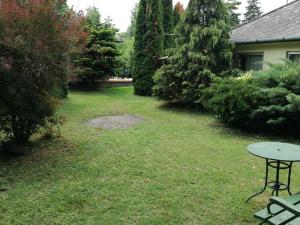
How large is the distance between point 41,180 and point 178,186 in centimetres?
207

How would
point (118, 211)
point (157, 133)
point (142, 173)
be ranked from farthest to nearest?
point (157, 133)
point (142, 173)
point (118, 211)

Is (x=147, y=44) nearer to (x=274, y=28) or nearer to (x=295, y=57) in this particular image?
(x=274, y=28)

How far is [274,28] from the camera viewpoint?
11500 millimetres

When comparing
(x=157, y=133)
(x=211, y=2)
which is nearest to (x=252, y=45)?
(x=211, y=2)

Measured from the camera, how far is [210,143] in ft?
23.9

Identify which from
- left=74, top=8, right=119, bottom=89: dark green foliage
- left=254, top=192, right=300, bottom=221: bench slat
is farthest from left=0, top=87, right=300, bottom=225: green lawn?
left=74, top=8, right=119, bottom=89: dark green foliage

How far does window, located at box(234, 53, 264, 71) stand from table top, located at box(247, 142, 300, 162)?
26.9ft

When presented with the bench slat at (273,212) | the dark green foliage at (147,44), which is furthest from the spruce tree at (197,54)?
the bench slat at (273,212)

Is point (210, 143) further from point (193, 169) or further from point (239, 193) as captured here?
point (239, 193)

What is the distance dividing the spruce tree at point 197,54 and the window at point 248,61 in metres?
1.12

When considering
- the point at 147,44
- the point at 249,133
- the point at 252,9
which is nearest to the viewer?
the point at 249,133

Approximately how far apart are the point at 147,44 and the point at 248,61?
17.3 feet

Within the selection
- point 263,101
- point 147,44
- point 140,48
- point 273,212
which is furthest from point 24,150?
point 140,48

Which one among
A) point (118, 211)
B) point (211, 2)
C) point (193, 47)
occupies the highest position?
point (211, 2)
